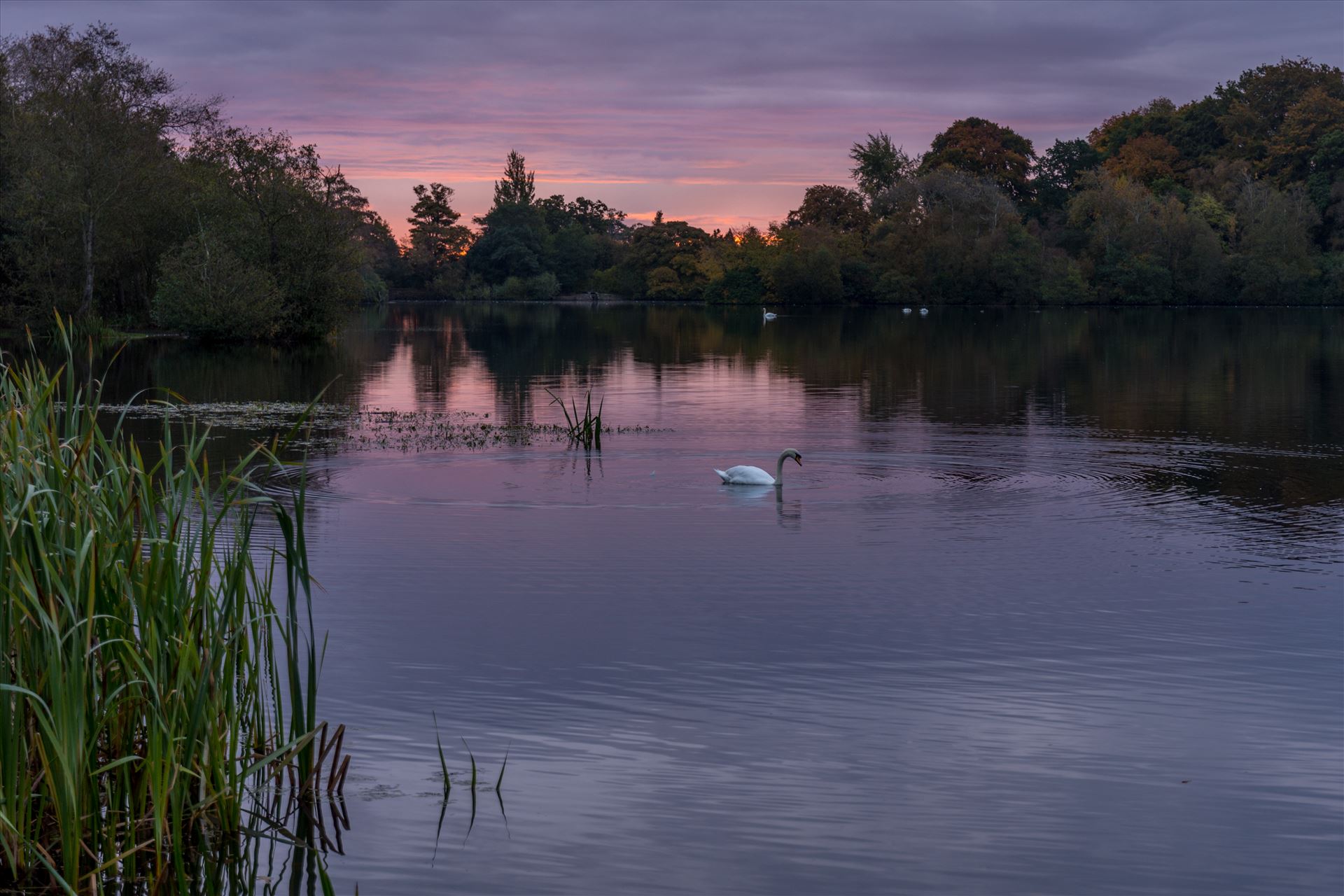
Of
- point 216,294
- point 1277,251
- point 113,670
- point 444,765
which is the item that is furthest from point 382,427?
point 1277,251

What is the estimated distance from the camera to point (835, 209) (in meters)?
114

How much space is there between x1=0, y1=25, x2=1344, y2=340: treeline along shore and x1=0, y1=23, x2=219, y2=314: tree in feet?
0.38

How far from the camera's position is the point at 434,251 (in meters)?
139

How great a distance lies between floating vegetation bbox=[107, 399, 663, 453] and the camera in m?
22.0

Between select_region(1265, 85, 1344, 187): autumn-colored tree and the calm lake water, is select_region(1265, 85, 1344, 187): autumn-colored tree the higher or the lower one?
the higher one

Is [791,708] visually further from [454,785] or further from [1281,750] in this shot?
[1281,750]

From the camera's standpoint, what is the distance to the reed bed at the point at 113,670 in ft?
17.5

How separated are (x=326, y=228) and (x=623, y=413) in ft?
96.4

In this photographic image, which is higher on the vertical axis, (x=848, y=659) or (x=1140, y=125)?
(x=1140, y=125)

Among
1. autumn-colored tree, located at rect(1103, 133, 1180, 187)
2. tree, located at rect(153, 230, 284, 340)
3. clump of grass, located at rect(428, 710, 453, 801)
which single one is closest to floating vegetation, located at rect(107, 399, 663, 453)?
clump of grass, located at rect(428, 710, 453, 801)

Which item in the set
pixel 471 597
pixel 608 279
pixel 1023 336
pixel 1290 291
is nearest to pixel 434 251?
pixel 608 279

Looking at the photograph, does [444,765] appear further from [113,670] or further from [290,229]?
[290,229]

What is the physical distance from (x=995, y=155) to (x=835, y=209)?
14133mm

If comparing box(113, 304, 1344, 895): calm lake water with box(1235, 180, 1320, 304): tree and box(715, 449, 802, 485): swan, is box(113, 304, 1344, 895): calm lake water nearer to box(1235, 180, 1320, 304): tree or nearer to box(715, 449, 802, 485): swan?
box(715, 449, 802, 485): swan
